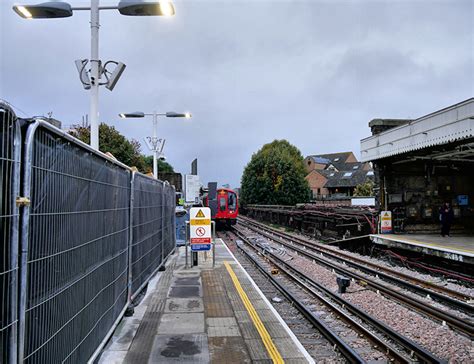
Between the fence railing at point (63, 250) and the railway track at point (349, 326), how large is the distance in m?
3.54

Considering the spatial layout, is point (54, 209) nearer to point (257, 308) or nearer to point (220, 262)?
point (257, 308)

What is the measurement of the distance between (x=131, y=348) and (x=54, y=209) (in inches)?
110

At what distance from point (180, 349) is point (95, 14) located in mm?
5549

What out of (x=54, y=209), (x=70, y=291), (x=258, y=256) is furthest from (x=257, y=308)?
(x=258, y=256)

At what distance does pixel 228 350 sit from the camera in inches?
199

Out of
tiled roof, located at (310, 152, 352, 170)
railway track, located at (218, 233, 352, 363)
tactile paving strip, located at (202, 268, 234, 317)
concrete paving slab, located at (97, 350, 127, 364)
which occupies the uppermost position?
tiled roof, located at (310, 152, 352, 170)

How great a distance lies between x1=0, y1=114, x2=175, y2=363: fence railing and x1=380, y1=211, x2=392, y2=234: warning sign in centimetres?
1420

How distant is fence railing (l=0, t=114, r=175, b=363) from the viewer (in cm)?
238

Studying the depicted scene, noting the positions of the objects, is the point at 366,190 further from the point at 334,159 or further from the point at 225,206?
the point at 334,159

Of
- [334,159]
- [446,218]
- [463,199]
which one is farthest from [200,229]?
[334,159]

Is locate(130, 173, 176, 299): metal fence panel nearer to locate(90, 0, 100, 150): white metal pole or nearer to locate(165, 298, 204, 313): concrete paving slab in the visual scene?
locate(165, 298, 204, 313): concrete paving slab

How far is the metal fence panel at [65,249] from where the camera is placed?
2607 millimetres

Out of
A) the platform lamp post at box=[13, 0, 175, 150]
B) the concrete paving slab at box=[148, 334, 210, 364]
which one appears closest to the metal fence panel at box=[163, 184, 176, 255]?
the platform lamp post at box=[13, 0, 175, 150]

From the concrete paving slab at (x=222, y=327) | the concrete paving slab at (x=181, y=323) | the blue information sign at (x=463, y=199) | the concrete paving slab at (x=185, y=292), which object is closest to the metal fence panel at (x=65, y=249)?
the concrete paving slab at (x=181, y=323)
